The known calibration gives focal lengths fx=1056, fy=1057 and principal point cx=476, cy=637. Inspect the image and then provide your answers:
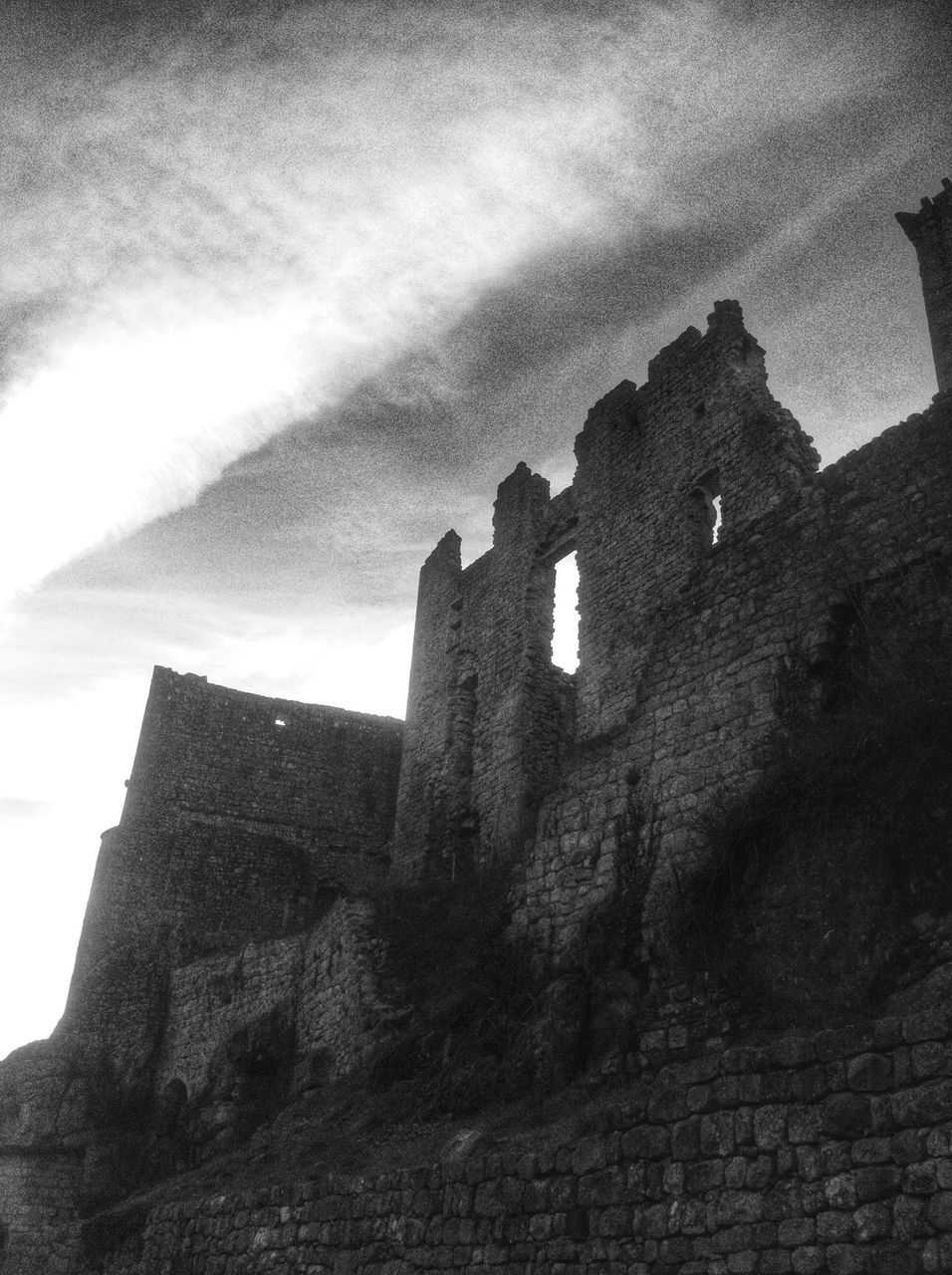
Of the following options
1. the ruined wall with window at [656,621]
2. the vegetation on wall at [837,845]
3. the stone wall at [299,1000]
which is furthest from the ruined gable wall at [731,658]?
the stone wall at [299,1000]

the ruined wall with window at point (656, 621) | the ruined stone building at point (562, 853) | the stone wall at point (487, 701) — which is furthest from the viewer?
the stone wall at point (487, 701)

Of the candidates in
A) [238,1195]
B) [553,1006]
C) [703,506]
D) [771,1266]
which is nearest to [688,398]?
[703,506]

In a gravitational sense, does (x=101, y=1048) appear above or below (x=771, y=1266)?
above

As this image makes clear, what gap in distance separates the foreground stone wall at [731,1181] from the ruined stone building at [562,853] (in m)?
0.02

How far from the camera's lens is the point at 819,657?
7961mm

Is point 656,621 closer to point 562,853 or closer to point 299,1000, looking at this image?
point 562,853

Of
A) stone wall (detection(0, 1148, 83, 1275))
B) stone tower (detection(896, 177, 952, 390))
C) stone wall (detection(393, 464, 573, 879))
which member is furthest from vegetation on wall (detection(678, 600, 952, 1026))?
stone wall (detection(0, 1148, 83, 1275))

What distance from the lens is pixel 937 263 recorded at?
506 inches

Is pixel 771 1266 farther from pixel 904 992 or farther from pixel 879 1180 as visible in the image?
pixel 904 992

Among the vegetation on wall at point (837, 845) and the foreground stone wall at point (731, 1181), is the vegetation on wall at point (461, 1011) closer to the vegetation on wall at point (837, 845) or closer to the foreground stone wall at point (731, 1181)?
the foreground stone wall at point (731, 1181)

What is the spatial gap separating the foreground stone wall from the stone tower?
917cm

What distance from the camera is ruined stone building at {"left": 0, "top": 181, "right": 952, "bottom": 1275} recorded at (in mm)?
5109

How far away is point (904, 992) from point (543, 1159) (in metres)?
2.32

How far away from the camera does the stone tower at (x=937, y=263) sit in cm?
1217
